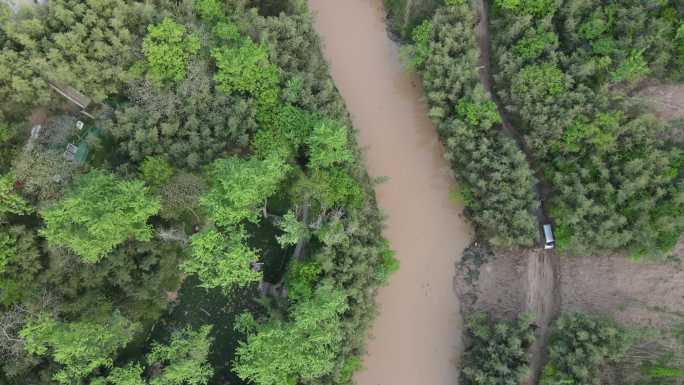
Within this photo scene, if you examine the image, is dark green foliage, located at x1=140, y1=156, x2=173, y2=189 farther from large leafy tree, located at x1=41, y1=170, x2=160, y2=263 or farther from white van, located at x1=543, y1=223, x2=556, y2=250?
white van, located at x1=543, y1=223, x2=556, y2=250

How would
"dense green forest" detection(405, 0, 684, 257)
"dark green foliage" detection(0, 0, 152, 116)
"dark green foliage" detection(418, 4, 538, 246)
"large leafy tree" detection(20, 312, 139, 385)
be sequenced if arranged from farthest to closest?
"dark green foliage" detection(418, 4, 538, 246) → "dense green forest" detection(405, 0, 684, 257) → "dark green foliage" detection(0, 0, 152, 116) → "large leafy tree" detection(20, 312, 139, 385)

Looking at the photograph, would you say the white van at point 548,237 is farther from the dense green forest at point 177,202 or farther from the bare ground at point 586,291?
the dense green forest at point 177,202

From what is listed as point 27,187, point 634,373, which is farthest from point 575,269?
point 27,187

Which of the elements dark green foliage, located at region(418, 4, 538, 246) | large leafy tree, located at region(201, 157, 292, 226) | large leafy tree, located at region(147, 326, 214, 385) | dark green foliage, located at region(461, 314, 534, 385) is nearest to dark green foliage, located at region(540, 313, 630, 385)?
dark green foliage, located at region(461, 314, 534, 385)

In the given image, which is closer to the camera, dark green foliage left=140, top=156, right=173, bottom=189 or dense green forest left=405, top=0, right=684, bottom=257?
dark green foliage left=140, top=156, right=173, bottom=189

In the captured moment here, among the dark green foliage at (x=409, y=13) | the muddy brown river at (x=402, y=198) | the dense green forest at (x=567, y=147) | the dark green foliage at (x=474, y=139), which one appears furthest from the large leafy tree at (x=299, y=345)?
the dark green foliage at (x=409, y=13)

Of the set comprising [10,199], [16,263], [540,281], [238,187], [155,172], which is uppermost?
[155,172]

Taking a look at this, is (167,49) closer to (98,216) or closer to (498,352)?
(98,216)

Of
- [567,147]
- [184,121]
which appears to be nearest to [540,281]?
[567,147]
